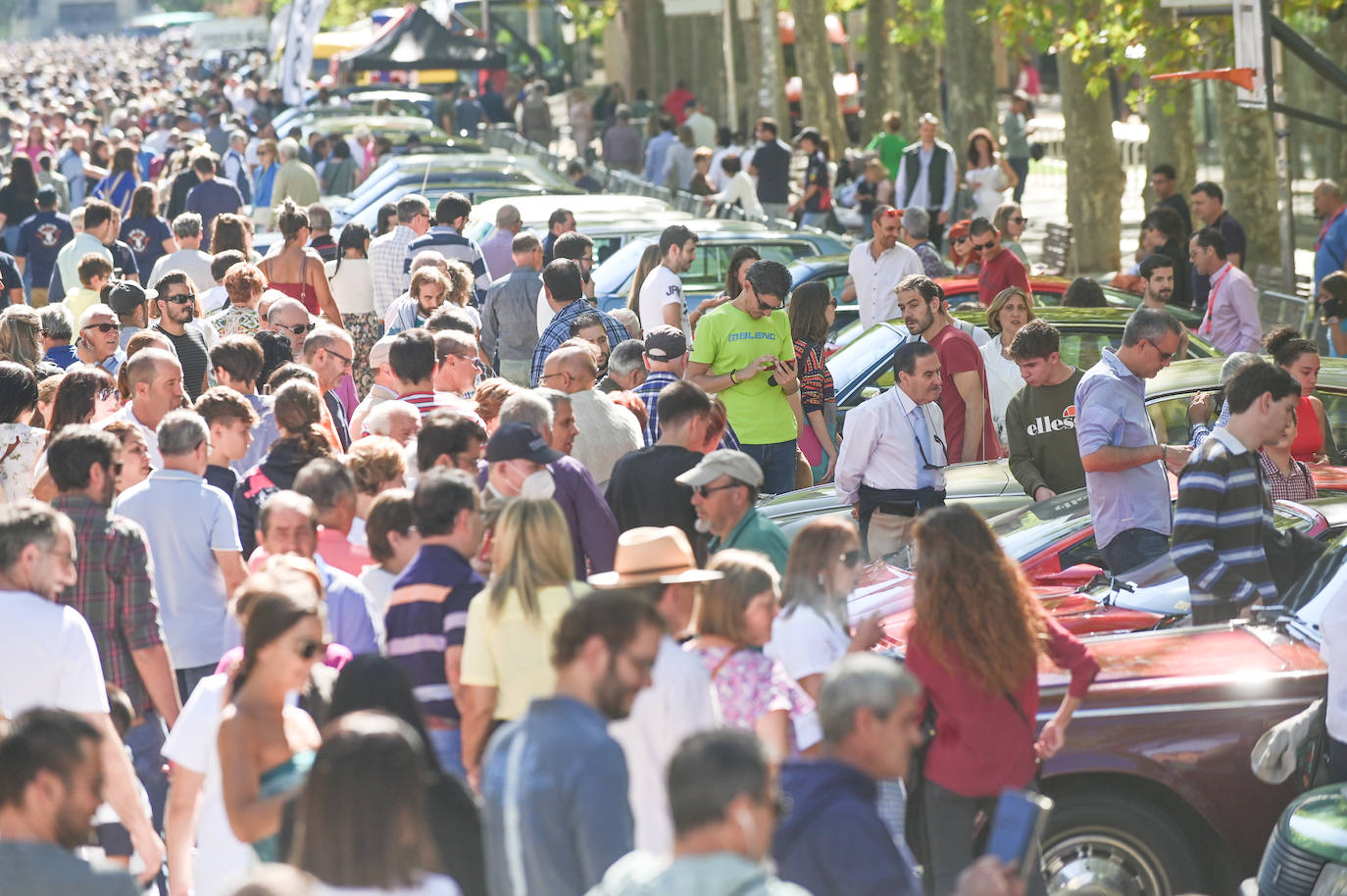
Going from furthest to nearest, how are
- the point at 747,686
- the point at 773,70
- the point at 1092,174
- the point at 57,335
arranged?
the point at 773,70 < the point at 1092,174 < the point at 57,335 < the point at 747,686

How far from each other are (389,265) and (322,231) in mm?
1998

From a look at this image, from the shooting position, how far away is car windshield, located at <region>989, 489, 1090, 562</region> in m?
→ 8.36

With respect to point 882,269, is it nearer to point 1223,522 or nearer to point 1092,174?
point 1223,522

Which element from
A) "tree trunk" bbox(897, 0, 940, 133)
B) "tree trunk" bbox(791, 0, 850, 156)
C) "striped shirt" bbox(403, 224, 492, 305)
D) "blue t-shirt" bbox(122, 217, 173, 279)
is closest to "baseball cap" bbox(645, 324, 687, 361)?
"striped shirt" bbox(403, 224, 492, 305)

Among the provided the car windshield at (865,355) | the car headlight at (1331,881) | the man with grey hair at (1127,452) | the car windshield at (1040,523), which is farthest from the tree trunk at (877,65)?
the car headlight at (1331,881)

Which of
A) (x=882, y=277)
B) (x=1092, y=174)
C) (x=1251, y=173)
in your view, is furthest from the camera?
(x=1092, y=174)

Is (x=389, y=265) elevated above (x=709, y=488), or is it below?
above

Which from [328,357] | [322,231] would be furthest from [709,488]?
[322,231]

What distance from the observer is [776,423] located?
1019 cm

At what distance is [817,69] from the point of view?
3462 cm

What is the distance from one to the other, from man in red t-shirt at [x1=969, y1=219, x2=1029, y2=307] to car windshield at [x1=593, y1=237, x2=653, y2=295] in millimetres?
3072

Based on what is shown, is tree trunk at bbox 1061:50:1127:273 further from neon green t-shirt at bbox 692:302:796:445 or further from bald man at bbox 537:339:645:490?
bald man at bbox 537:339:645:490

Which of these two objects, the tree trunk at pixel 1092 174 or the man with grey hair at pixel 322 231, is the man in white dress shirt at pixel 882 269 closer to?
the man with grey hair at pixel 322 231

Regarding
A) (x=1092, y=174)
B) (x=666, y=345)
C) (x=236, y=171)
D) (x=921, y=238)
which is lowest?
(x=666, y=345)
